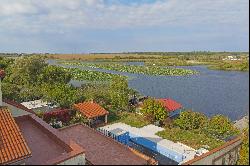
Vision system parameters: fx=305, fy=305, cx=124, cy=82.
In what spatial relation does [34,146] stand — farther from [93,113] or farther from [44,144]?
[93,113]

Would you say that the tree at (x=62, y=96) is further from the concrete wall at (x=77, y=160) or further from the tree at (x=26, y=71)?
the concrete wall at (x=77, y=160)

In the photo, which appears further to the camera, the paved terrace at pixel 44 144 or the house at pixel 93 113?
the house at pixel 93 113

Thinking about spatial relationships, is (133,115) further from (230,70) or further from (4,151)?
(230,70)

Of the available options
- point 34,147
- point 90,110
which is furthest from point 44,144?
point 90,110

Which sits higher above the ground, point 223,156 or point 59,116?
point 223,156

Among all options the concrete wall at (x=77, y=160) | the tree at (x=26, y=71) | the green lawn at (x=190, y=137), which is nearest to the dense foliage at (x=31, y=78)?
the tree at (x=26, y=71)
